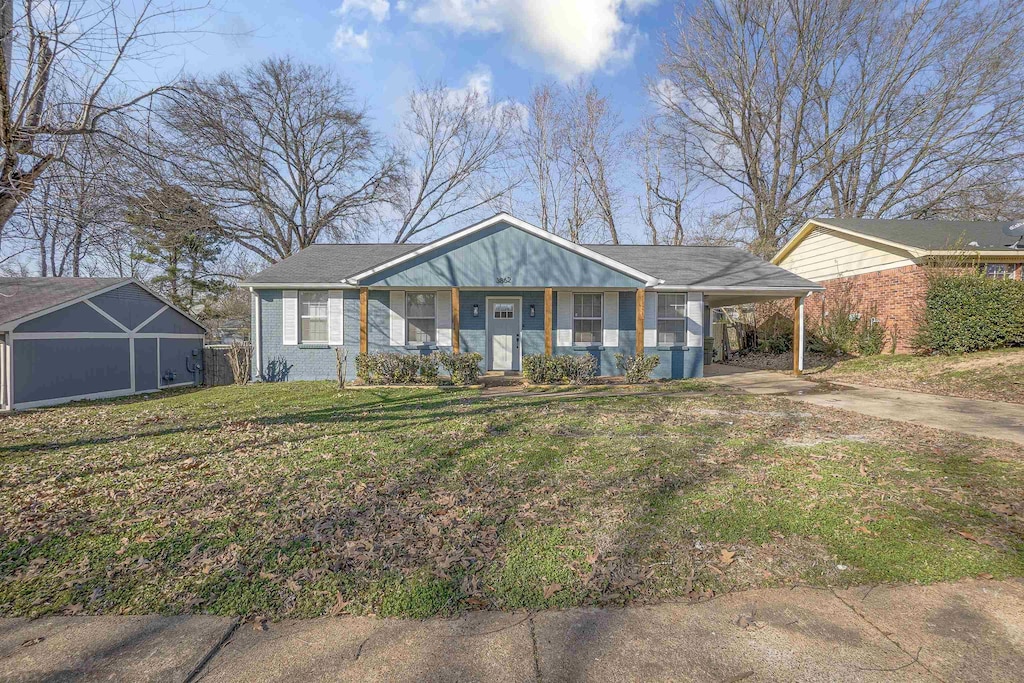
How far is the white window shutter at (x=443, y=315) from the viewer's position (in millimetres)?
12930

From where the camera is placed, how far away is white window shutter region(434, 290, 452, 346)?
12.9 meters

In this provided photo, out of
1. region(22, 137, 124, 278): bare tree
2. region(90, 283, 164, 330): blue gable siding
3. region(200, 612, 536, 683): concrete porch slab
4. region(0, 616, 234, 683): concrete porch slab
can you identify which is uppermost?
region(22, 137, 124, 278): bare tree

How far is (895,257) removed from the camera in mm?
14430

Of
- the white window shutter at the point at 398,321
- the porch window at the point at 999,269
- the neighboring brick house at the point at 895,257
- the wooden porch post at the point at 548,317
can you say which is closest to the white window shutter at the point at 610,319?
the wooden porch post at the point at 548,317

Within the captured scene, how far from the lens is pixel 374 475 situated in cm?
466

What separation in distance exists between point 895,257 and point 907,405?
27.9 feet

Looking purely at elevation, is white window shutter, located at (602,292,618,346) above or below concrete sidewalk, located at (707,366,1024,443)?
above

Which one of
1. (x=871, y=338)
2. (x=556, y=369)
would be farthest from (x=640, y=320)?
(x=871, y=338)

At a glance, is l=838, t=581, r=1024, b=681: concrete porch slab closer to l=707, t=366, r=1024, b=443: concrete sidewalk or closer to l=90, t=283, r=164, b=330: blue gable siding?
l=707, t=366, r=1024, b=443: concrete sidewalk

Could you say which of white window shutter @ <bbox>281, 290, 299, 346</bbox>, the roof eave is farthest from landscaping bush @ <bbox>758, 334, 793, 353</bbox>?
white window shutter @ <bbox>281, 290, 299, 346</bbox>

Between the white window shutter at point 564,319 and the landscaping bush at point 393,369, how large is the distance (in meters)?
3.73

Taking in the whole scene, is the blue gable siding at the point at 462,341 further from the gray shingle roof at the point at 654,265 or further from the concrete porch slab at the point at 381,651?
the concrete porch slab at the point at 381,651

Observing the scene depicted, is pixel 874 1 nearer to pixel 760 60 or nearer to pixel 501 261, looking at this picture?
pixel 760 60

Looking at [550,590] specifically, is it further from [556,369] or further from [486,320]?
[486,320]
